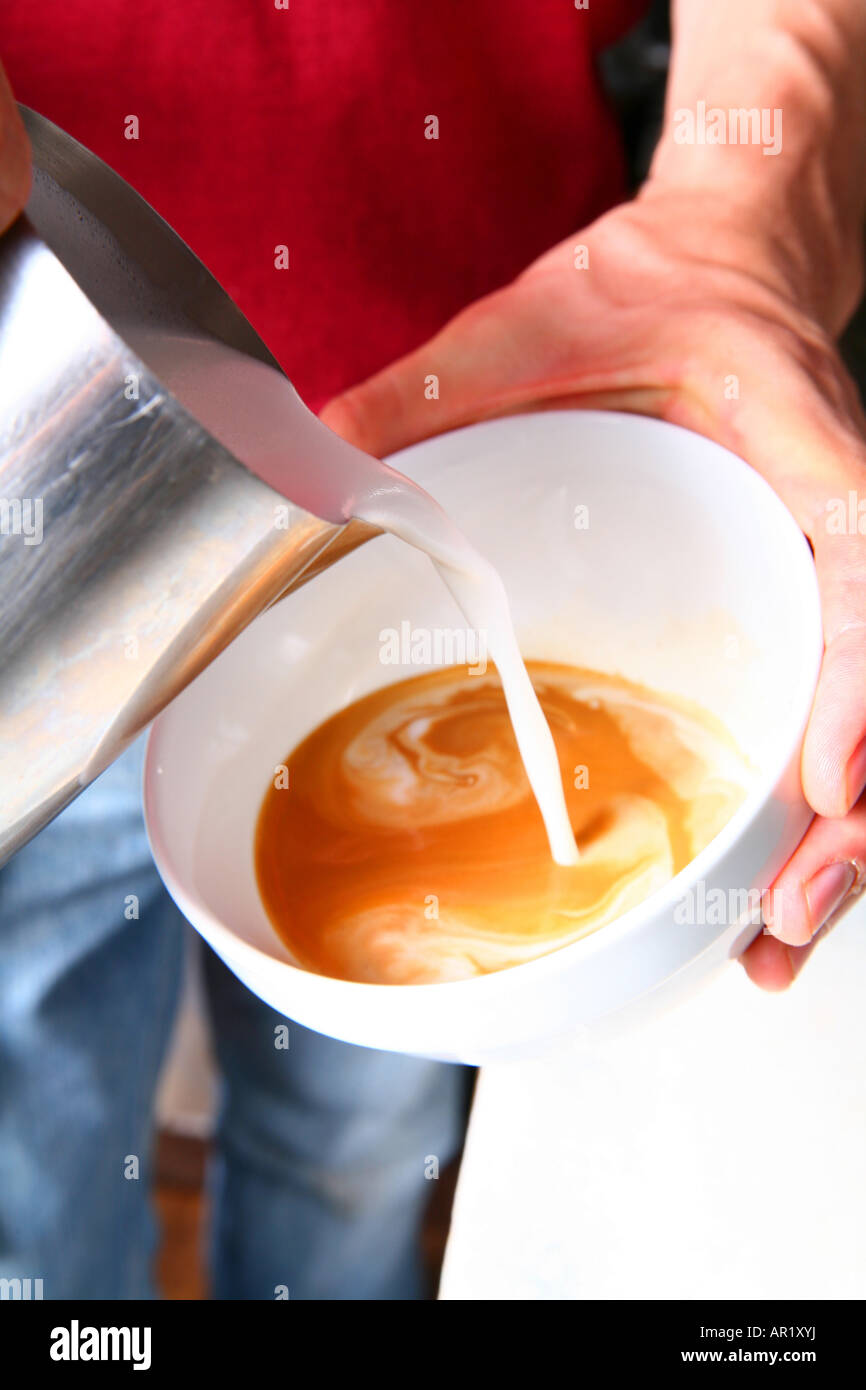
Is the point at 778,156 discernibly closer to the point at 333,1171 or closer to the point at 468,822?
the point at 468,822

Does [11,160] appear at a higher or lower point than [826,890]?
higher

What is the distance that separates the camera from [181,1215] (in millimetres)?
1391

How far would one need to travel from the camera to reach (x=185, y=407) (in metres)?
0.36

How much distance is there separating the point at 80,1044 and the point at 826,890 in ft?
1.98

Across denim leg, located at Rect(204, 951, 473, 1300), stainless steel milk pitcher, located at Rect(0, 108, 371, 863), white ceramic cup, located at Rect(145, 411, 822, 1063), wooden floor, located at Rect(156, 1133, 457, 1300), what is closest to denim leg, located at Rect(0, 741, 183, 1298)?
denim leg, located at Rect(204, 951, 473, 1300)

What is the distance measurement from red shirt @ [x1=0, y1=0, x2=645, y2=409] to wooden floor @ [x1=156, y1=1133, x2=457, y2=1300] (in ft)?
3.06

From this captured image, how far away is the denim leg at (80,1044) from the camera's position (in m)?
0.88

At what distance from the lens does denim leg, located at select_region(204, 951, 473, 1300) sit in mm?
1020

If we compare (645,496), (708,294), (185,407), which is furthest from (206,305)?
(708,294)

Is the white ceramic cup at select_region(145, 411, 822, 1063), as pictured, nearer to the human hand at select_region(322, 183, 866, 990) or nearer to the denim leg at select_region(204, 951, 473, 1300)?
the human hand at select_region(322, 183, 866, 990)

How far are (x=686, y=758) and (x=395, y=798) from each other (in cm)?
Result: 17

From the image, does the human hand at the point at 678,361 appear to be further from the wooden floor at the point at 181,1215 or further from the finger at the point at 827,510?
the wooden floor at the point at 181,1215

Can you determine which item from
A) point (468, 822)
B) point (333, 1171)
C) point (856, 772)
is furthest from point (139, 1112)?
point (856, 772)
